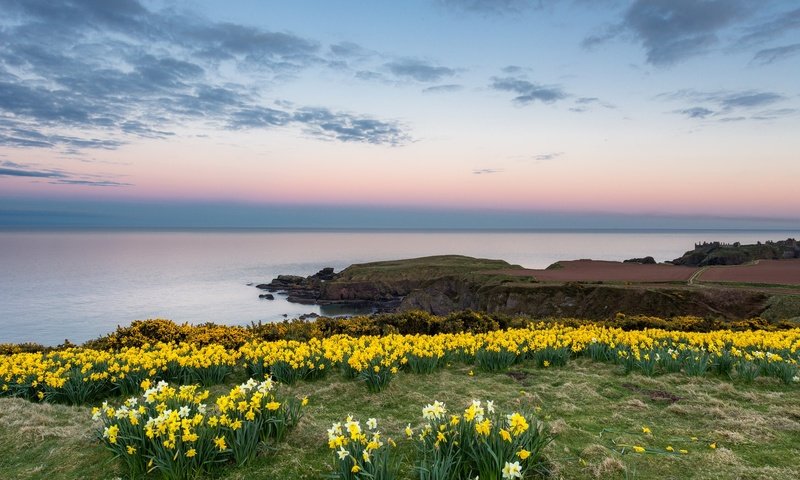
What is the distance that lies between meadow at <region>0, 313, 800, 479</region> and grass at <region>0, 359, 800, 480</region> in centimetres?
3

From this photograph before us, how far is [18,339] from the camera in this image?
147ft

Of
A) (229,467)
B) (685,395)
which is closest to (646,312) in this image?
(685,395)

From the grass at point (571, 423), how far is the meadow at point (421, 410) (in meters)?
0.03

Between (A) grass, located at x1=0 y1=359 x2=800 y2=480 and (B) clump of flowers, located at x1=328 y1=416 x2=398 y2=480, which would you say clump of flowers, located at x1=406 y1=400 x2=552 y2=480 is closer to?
(B) clump of flowers, located at x1=328 y1=416 x2=398 y2=480

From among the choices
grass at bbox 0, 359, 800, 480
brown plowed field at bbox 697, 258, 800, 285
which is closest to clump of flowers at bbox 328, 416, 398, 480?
grass at bbox 0, 359, 800, 480

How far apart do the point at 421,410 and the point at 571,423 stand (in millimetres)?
2343

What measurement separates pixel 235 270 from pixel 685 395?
123 m

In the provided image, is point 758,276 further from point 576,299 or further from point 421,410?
point 421,410

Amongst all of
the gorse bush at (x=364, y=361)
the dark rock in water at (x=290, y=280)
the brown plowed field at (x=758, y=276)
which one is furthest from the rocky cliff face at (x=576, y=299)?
the gorse bush at (x=364, y=361)

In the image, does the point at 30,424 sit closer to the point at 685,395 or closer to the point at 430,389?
the point at 430,389

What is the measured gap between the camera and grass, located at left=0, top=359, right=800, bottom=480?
5.20 metres

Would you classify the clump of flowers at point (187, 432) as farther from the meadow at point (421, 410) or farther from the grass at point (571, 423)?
the grass at point (571, 423)

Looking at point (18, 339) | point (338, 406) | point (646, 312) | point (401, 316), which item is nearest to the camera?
point (338, 406)

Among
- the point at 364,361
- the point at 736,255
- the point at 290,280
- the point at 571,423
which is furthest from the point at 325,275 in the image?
the point at 571,423
